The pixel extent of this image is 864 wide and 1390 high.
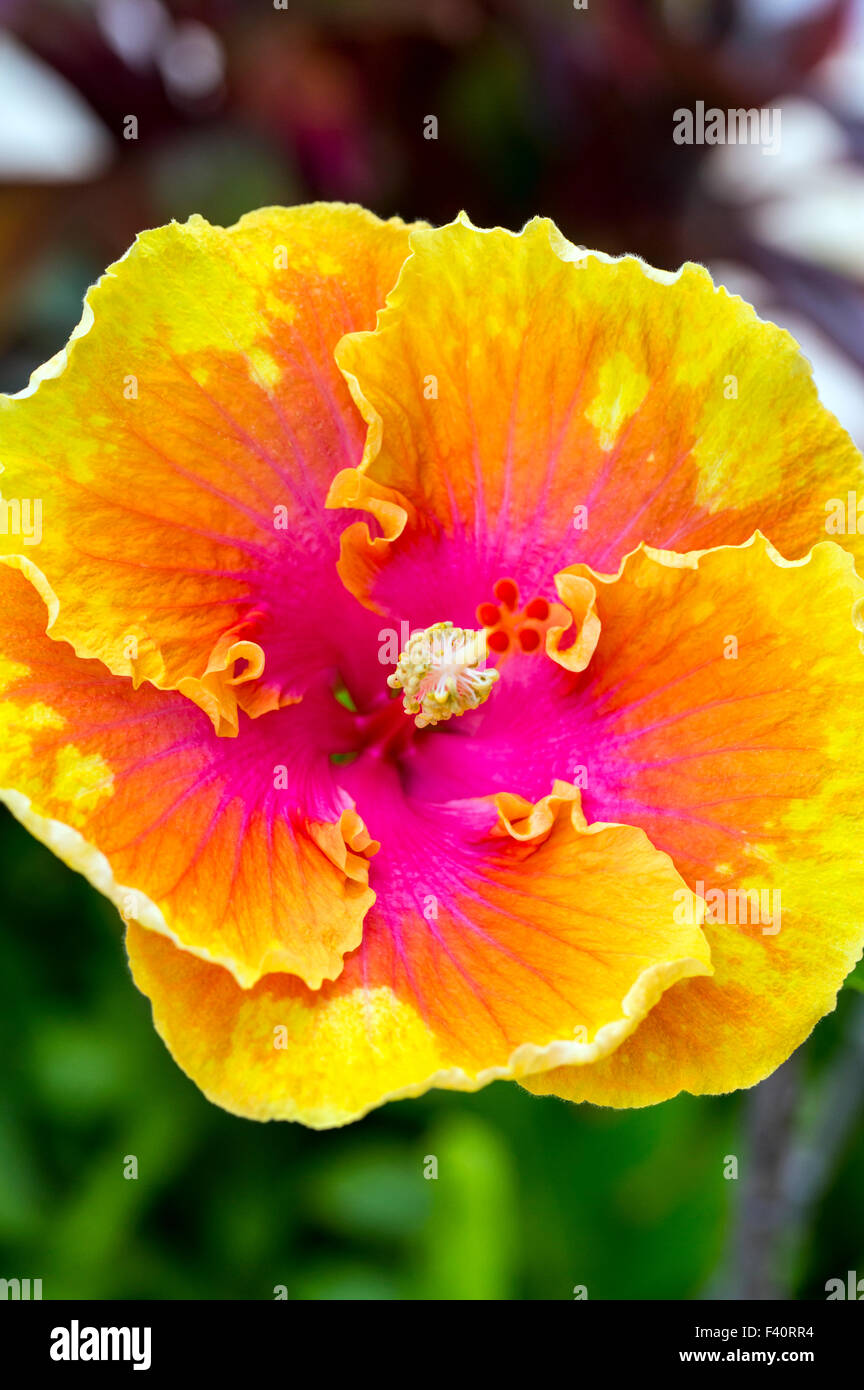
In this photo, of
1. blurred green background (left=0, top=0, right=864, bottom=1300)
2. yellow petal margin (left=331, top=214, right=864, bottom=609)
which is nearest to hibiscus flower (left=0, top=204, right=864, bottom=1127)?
yellow petal margin (left=331, top=214, right=864, bottom=609)

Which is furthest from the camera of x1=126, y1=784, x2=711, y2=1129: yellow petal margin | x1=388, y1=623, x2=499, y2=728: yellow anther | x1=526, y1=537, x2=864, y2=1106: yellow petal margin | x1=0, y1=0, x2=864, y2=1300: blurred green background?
x1=0, y1=0, x2=864, y2=1300: blurred green background

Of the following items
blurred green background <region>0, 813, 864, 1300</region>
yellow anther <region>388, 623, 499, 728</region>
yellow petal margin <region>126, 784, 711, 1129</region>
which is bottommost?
blurred green background <region>0, 813, 864, 1300</region>

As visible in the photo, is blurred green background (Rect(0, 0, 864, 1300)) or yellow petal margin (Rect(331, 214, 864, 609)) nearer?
yellow petal margin (Rect(331, 214, 864, 609))

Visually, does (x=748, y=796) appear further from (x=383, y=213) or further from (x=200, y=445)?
(x=383, y=213)

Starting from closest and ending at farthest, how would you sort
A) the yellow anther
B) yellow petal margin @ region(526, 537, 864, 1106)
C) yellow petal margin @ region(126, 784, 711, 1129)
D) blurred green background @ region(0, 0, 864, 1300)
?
yellow petal margin @ region(126, 784, 711, 1129), yellow petal margin @ region(526, 537, 864, 1106), the yellow anther, blurred green background @ region(0, 0, 864, 1300)

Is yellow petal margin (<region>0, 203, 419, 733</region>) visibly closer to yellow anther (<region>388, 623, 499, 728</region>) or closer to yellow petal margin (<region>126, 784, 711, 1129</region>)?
yellow anther (<region>388, 623, 499, 728</region>)

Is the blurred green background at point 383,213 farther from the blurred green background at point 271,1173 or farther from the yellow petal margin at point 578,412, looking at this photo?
the yellow petal margin at point 578,412

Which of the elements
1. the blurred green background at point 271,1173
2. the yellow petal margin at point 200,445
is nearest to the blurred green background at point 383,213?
the blurred green background at point 271,1173
